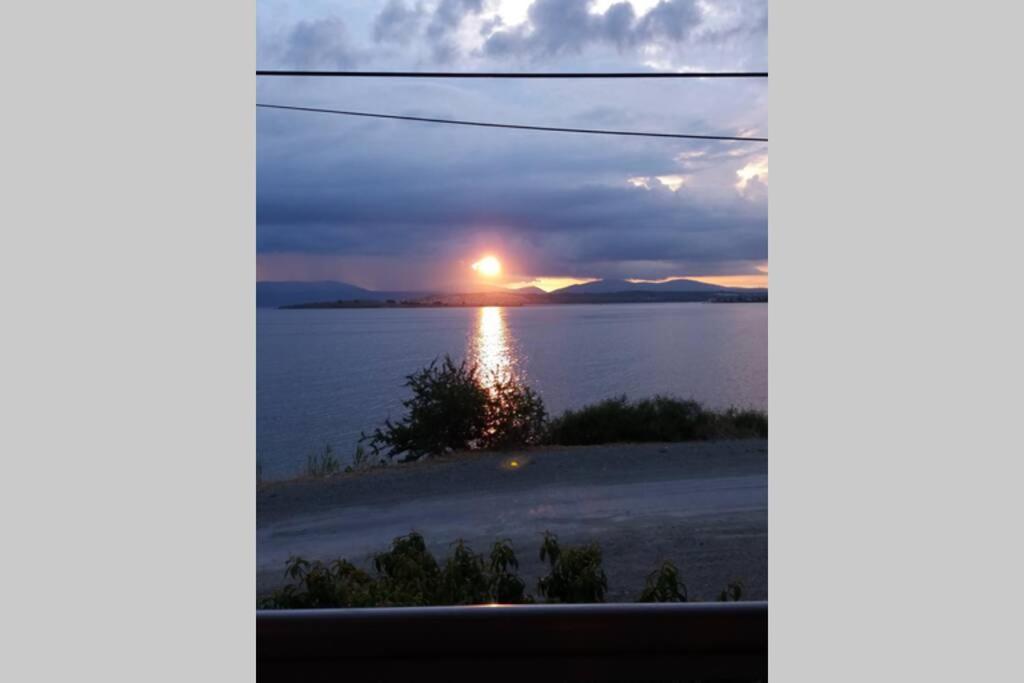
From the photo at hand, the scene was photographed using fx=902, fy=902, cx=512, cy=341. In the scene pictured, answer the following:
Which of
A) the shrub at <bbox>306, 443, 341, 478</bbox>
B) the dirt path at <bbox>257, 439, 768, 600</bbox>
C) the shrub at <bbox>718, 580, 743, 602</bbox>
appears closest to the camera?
the shrub at <bbox>718, 580, 743, 602</bbox>

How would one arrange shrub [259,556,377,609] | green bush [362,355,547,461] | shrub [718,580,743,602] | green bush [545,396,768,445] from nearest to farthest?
1. shrub [718,580,743,602]
2. shrub [259,556,377,609]
3. green bush [362,355,547,461]
4. green bush [545,396,768,445]

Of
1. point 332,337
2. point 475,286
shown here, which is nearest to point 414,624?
point 475,286

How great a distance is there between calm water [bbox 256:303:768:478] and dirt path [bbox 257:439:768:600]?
3.89ft

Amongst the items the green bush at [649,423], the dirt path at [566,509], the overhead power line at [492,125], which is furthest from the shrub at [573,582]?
the green bush at [649,423]

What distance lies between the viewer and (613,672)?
1435mm

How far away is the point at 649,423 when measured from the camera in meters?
10.2

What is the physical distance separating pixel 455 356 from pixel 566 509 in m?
3.64

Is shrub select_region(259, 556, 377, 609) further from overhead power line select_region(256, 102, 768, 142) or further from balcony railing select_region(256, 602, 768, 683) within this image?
overhead power line select_region(256, 102, 768, 142)

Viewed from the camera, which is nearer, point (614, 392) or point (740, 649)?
point (740, 649)

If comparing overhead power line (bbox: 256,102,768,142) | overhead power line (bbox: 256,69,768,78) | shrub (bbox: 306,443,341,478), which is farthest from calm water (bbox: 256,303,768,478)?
overhead power line (bbox: 256,69,768,78)

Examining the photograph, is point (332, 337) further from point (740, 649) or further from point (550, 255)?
point (740, 649)

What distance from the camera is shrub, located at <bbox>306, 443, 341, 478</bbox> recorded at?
841cm

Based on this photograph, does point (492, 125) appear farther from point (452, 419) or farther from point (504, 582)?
point (452, 419)

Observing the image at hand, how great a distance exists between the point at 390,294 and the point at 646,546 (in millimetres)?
3111
